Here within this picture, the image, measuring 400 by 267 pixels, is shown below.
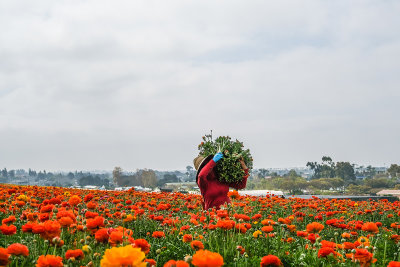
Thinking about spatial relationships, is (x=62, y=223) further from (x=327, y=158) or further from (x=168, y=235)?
(x=327, y=158)

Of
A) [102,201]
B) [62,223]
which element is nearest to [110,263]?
[62,223]

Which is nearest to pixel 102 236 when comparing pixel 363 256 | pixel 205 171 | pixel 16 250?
pixel 16 250

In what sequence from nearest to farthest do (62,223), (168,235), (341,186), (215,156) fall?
(62,223) < (168,235) < (215,156) < (341,186)

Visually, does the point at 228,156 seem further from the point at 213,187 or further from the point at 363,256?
the point at 363,256

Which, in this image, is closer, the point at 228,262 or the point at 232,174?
the point at 228,262

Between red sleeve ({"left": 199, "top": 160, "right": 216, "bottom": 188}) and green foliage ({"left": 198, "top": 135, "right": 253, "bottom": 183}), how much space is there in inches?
8.5

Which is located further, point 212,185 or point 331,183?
point 331,183

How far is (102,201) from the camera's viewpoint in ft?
34.7

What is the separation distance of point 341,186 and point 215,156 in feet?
379

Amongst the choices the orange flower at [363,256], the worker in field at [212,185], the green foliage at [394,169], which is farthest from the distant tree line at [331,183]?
the orange flower at [363,256]

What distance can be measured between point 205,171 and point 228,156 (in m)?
0.64

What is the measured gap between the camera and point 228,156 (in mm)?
9148

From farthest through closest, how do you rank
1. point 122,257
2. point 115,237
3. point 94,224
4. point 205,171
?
point 205,171 < point 94,224 < point 115,237 < point 122,257

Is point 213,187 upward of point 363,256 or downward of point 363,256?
upward
